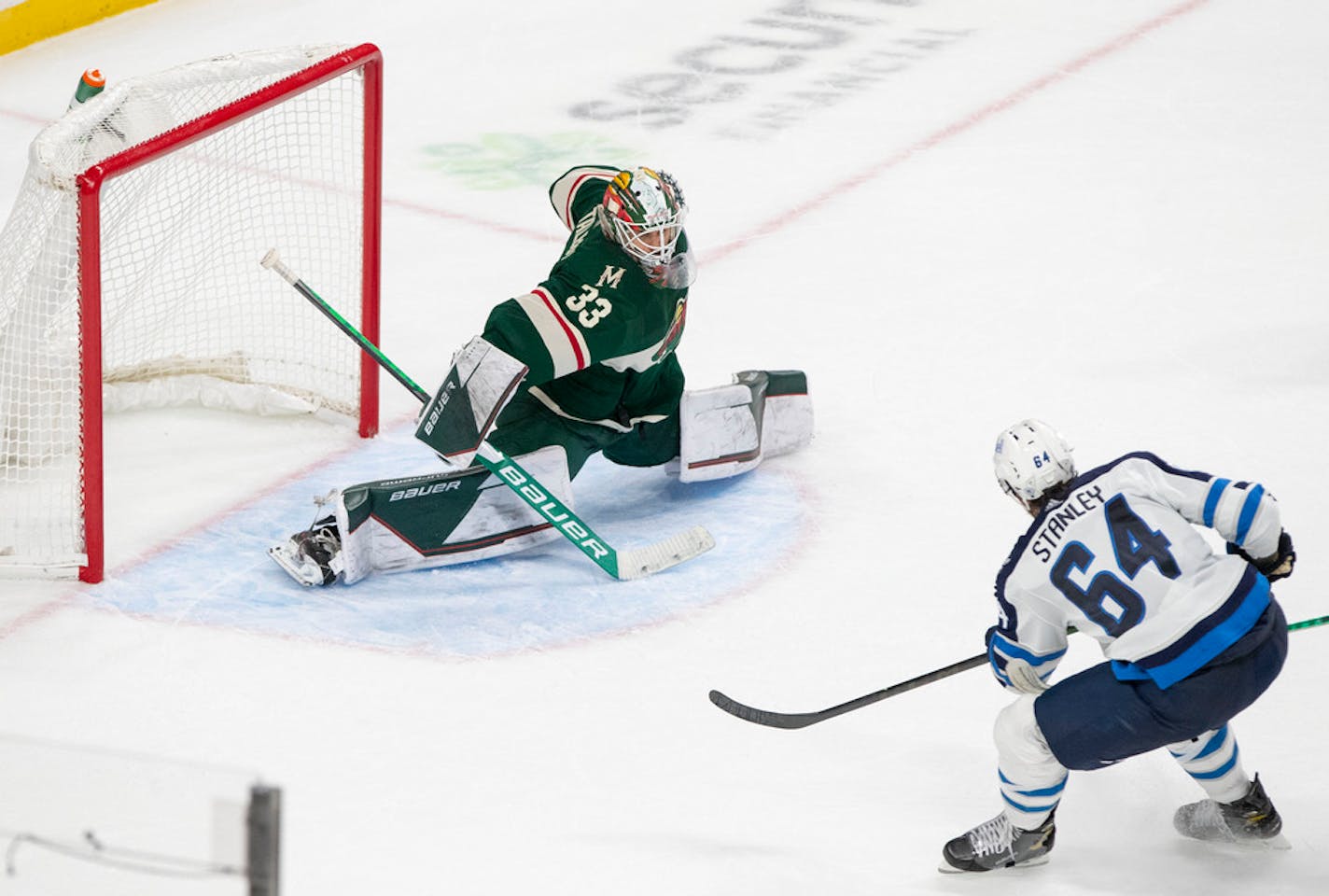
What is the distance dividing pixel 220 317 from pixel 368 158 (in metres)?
0.56

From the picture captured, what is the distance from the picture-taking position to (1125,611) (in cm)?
263

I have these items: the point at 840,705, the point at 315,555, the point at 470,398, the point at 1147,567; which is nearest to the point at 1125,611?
the point at 1147,567

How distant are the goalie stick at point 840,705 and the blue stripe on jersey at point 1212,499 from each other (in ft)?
1.15

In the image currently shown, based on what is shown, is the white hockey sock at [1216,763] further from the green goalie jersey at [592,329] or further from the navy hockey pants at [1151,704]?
the green goalie jersey at [592,329]

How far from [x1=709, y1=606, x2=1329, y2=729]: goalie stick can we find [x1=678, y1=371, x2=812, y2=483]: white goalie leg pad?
0.77 m

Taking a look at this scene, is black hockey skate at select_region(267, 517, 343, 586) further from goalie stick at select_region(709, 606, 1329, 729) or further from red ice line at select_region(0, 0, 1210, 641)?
goalie stick at select_region(709, 606, 1329, 729)

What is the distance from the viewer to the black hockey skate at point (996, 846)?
281 cm

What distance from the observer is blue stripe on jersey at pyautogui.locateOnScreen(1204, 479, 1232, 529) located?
2.66 metres

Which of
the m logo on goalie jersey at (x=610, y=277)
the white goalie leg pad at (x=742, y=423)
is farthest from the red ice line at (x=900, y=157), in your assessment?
the m logo on goalie jersey at (x=610, y=277)

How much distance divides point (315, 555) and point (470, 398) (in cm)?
42

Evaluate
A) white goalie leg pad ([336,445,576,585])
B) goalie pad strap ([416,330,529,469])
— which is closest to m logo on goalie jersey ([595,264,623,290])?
goalie pad strap ([416,330,529,469])

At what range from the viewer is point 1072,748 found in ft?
8.79

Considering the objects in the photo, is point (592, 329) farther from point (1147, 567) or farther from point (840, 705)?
point (1147, 567)

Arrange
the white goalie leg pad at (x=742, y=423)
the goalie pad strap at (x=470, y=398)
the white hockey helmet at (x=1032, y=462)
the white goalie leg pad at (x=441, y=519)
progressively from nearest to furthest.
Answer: the white hockey helmet at (x=1032, y=462), the goalie pad strap at (x=470, y=398), the white goalie leg pad at (x=441, y=519), the white goalie leg pad at (x=742, y=423)
